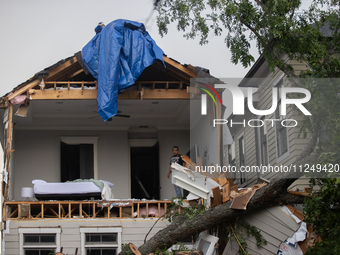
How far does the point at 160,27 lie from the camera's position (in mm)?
11055

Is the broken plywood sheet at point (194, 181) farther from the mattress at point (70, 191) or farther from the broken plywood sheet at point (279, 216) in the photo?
the mattress at point (70, 191)

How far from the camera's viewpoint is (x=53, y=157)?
16.7 m

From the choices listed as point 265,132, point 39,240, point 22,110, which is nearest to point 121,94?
point 22,110

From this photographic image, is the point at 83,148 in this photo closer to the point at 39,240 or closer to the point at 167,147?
the point at 167,147

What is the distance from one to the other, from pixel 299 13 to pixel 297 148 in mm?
3962

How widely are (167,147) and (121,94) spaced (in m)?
3.69

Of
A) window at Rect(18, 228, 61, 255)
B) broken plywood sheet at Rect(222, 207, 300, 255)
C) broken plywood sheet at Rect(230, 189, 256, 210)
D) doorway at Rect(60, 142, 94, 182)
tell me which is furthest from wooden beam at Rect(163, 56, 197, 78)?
window at Rect(18, 228, 61, 255)

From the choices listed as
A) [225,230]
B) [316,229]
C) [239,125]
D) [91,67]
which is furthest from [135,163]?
[316,229]

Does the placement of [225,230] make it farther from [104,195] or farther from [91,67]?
[91,67]

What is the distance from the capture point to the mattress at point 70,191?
42.7ft

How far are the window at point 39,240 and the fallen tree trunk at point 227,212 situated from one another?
2.30m

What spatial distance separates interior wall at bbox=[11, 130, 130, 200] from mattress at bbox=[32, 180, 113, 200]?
342cm

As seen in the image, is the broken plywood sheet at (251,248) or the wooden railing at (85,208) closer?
the broken plywood sheet at (251,248)

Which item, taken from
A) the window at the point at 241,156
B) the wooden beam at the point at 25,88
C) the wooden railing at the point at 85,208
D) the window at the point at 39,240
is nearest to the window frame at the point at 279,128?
the wooden railing at the point at 85,208
